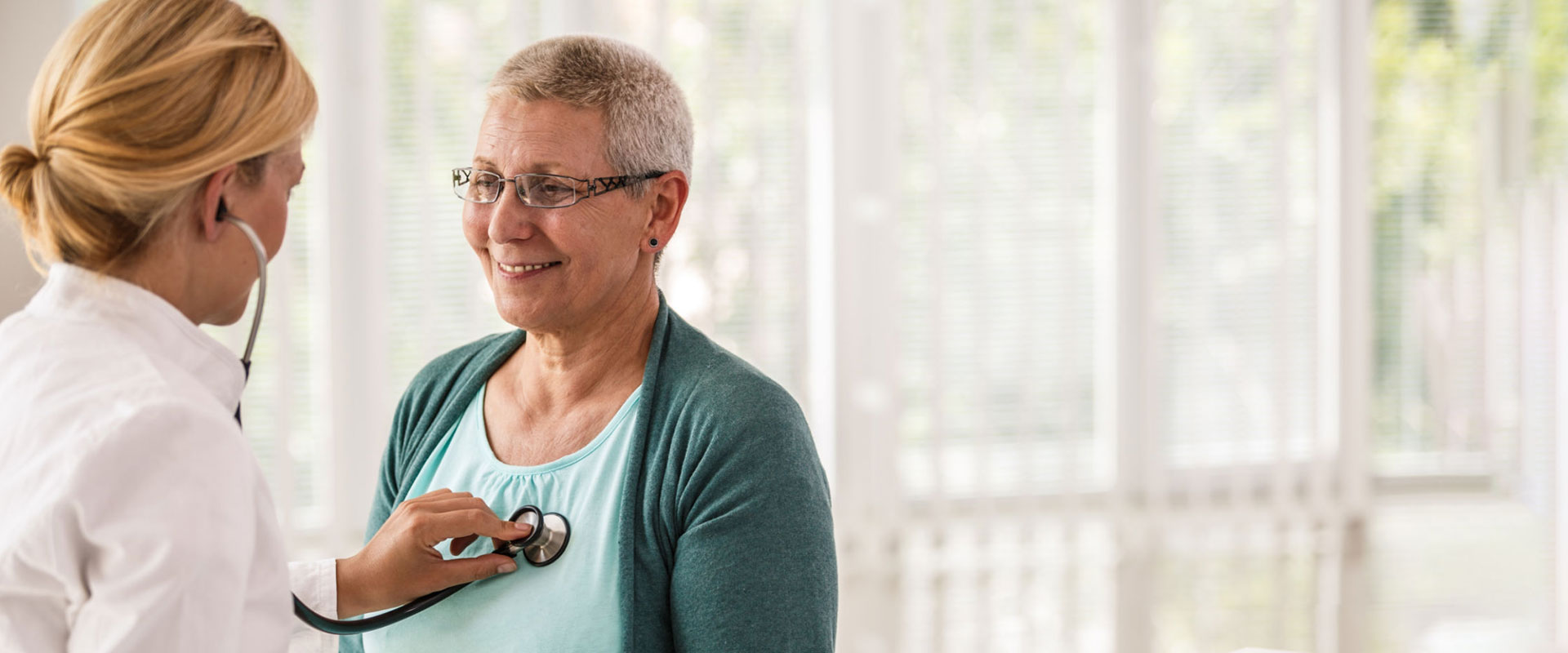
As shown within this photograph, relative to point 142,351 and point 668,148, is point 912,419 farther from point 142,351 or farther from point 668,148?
point 142,351

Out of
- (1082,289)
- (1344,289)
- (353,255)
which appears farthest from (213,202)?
(1344,289)

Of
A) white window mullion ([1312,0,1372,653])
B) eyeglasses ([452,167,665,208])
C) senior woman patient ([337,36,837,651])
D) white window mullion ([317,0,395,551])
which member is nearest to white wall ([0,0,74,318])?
white window mullion ([317,0,395,551])

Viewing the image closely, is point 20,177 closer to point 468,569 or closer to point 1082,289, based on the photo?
point 468,569

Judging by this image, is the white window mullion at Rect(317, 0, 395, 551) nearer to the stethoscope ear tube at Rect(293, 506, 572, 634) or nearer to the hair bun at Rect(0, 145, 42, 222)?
the stethoscope ear tube at Rect(293, 506, 572, 634)

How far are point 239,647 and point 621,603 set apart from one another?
0.44 meters

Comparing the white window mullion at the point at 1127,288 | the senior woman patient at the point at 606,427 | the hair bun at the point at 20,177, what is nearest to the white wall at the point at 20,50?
the senior woman patient at the point at 606,427

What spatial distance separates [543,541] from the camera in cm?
125

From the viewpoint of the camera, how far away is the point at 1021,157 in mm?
3459

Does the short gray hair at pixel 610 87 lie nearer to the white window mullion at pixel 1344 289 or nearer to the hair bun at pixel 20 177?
the hair bun at pixel 20 177

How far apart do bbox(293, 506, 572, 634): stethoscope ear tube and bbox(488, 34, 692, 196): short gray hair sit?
0.39 m

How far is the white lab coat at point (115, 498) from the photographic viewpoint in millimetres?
748

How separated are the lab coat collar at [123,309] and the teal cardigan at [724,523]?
480 mm

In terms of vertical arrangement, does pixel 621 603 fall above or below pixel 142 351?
below

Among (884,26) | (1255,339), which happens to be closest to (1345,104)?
(1255,339)
